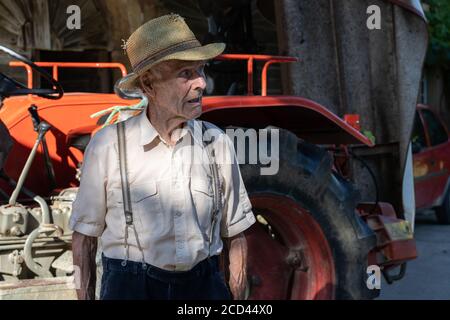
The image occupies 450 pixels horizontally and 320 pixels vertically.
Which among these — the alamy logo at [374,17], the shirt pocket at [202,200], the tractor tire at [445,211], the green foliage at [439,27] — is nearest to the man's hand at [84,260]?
the shirt pocket at [202,200]

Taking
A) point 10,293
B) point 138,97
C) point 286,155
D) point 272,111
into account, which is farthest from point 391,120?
point 10,293

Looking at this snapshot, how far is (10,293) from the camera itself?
10.6 ft

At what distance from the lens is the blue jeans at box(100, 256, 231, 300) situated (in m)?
2.31

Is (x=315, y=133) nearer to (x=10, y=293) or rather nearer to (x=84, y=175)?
(x=10, y=293)

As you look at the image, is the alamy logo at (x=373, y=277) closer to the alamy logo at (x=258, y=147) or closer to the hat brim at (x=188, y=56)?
the alamy logo at (x=258, y=147)

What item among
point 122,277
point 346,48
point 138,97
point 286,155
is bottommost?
point 122,277

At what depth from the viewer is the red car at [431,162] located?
8.77m

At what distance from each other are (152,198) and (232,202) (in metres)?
0.31

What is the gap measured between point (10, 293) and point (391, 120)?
290 cm

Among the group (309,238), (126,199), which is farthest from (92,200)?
(309,238)

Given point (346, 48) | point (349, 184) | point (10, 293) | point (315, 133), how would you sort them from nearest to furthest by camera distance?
1. point (10, 293)
2. point (349, 184)
3. point (315, 133)
4. point (346, 48)

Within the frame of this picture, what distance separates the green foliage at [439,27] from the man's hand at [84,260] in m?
11.2

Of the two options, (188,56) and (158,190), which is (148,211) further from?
(188,56)

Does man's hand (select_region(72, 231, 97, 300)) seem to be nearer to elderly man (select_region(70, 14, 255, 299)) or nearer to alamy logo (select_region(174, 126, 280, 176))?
elderly man (select_region(70, 14, 255, 299))
